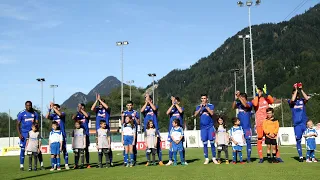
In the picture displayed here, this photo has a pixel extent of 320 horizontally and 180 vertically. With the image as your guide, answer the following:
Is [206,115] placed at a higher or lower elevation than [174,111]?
lower

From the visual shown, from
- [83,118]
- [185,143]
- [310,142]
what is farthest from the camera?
[185,143]

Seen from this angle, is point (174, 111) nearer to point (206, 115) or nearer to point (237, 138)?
point (206, 115)

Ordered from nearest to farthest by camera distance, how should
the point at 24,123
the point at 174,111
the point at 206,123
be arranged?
the point at 206,123 < the point at 24,123 < the point at 174,111

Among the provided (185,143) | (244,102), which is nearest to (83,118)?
(244,102)

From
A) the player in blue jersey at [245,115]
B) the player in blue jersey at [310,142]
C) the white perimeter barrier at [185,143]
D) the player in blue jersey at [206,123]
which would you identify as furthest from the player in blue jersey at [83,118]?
the white perimeter barrier at [185,143]

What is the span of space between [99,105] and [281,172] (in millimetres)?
6660

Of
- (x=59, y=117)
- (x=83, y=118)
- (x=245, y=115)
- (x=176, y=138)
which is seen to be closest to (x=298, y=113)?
(x=245, y=115)

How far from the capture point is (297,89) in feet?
40.4

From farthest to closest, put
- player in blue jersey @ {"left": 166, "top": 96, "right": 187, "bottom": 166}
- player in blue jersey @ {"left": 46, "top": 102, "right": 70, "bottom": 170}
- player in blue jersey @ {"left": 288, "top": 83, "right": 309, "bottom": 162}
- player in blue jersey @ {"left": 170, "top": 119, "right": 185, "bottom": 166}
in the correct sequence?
player in blue jersey @ {"left": 46, "top": 102, "right": 70, "bottom": 170}
player in blue jersey @ {"left": 166, "top": 96, "right": 187, "bottom": 166}
player in blue jersey @ {"left": 170, "top": 119, "right": 185, "bottom": 166}
player in blue jersey @ {"left": 288, "top": 83, "right": 309, "bottom": 162}

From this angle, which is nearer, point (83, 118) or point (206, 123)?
point (206, 123)

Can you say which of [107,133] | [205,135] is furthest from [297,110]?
[107,133]

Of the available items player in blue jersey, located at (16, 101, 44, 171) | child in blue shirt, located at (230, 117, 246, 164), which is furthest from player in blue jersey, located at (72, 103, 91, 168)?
child in blue shirt, located at (230, 117, 246, 164)

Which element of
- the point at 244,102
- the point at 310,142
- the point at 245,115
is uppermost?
the point at 244,102

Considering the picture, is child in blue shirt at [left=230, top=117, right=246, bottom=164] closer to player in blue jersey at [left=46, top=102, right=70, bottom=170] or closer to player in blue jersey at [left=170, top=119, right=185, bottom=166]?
player in blue jersey at [left=170, top=119, right=185, bottom=166]
